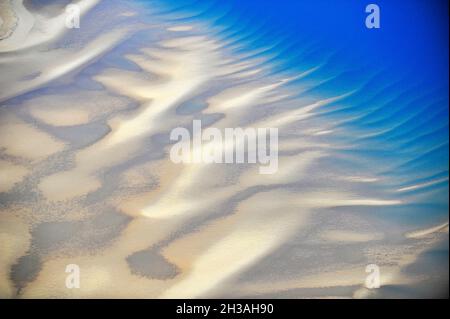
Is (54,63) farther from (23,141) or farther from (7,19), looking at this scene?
(23,141)

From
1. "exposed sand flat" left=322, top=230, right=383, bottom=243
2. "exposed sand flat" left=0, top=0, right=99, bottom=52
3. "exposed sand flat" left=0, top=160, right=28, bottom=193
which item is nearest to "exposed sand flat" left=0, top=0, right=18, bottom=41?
"exposed sand flat" left=0, top=0, right=99, bottom=52

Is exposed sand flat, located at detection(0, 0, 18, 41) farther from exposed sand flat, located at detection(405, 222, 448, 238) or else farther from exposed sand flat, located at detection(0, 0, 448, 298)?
exposed sand flat, located at detection(405, 222, 448, 238)

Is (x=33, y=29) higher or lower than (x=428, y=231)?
higher

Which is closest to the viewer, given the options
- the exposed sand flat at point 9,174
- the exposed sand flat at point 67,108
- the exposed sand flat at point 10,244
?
the exposed sand flat at point 10,244

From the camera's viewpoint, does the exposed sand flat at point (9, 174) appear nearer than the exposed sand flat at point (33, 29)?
Yes

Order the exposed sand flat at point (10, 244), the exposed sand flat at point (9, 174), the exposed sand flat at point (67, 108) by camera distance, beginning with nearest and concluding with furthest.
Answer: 1. the exposed sand flat at point (10, 244)
2. the exposed sand flat at point (9, 174)
3. the exposed sand flat at point (67, 108)

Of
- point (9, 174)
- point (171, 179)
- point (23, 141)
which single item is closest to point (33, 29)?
point (23, 141)

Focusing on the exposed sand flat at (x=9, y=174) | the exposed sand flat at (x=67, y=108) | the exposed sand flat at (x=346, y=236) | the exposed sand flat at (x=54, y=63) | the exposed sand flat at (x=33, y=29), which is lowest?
the exposed sand flat at (x=346, y=236)

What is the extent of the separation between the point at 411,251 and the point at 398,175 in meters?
0.31

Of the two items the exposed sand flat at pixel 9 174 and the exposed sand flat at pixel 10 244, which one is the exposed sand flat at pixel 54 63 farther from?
the exposed sand flat at pixel 10 244

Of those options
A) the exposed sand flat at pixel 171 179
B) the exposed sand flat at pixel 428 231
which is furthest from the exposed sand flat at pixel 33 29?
the exposed sand flat at pixel 428 231

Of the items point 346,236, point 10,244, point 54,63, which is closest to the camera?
point 10,244

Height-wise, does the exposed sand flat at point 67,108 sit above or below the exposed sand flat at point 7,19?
below

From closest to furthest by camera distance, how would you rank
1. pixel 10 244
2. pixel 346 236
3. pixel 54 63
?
pixel 10 244 → pixel 346 236 → pixel 54 63
